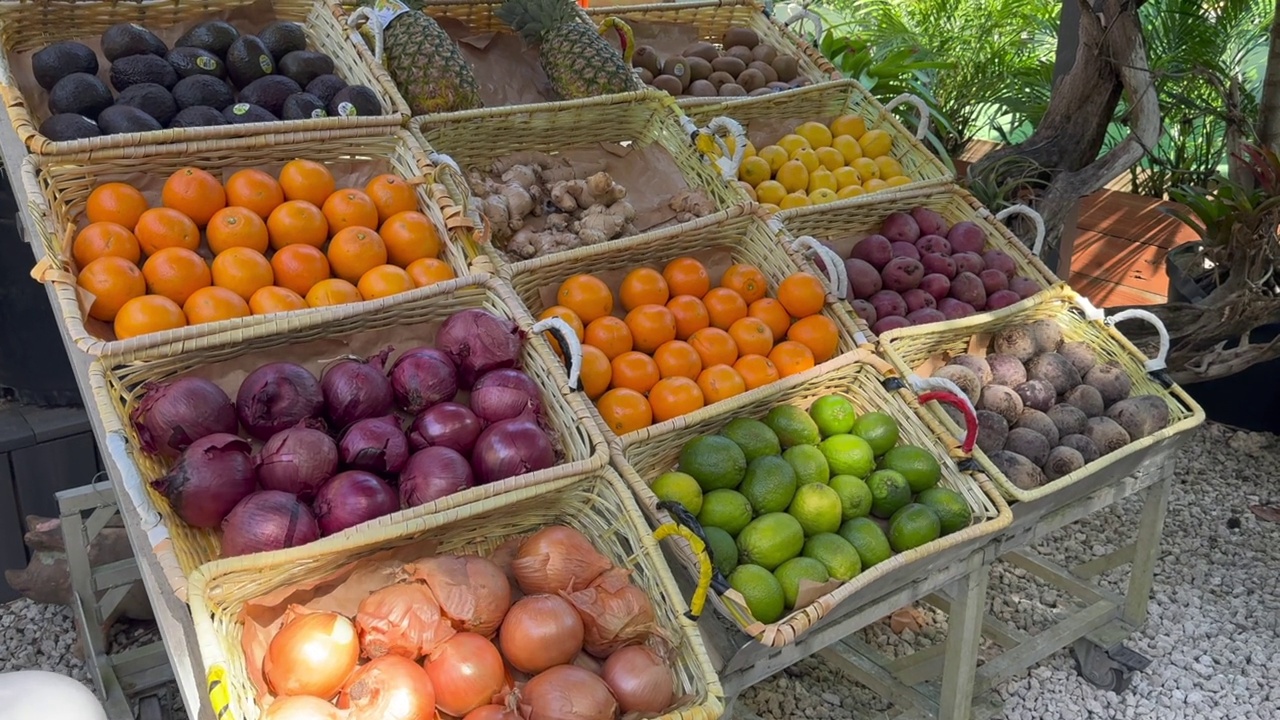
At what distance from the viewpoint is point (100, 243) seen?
1.94 metres

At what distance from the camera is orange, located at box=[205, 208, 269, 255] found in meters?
2.05

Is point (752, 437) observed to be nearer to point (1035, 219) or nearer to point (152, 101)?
point (1035, 219)

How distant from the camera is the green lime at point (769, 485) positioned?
2049mm

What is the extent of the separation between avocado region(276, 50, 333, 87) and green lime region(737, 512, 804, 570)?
5.11 feet

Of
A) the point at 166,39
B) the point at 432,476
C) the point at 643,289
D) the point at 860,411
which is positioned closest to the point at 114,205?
the point at 166,39

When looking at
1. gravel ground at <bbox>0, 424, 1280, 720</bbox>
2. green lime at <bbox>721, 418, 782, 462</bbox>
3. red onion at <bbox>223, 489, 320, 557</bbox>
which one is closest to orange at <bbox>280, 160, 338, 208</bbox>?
red onion at <bbox>223, 489, 320, 557</bbox>

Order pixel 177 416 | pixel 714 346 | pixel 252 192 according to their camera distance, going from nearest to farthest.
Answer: pixel 177 416, pixel 252 192, pixel 714 346

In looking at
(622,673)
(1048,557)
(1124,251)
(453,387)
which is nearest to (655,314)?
(453,387)

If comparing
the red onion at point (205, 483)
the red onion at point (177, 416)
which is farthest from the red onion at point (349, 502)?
the red onion at point (177, 416)

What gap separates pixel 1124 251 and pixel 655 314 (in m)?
3.83

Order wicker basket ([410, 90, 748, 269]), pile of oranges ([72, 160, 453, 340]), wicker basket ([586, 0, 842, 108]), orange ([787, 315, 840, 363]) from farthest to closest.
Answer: wicker basket ([586, 0, 842, 108]) → wicker basket ([410, 90, 748, 269]) → orange ([787, 315, 840, 363]) → pile of oranges ([72, 160, 453, 340])

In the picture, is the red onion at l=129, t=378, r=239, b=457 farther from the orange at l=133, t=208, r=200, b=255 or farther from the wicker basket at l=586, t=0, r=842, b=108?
the wicker basket at l=586, t=0, r=842, b=108

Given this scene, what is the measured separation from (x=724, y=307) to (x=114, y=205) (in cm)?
135

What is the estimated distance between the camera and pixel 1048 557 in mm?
3266
